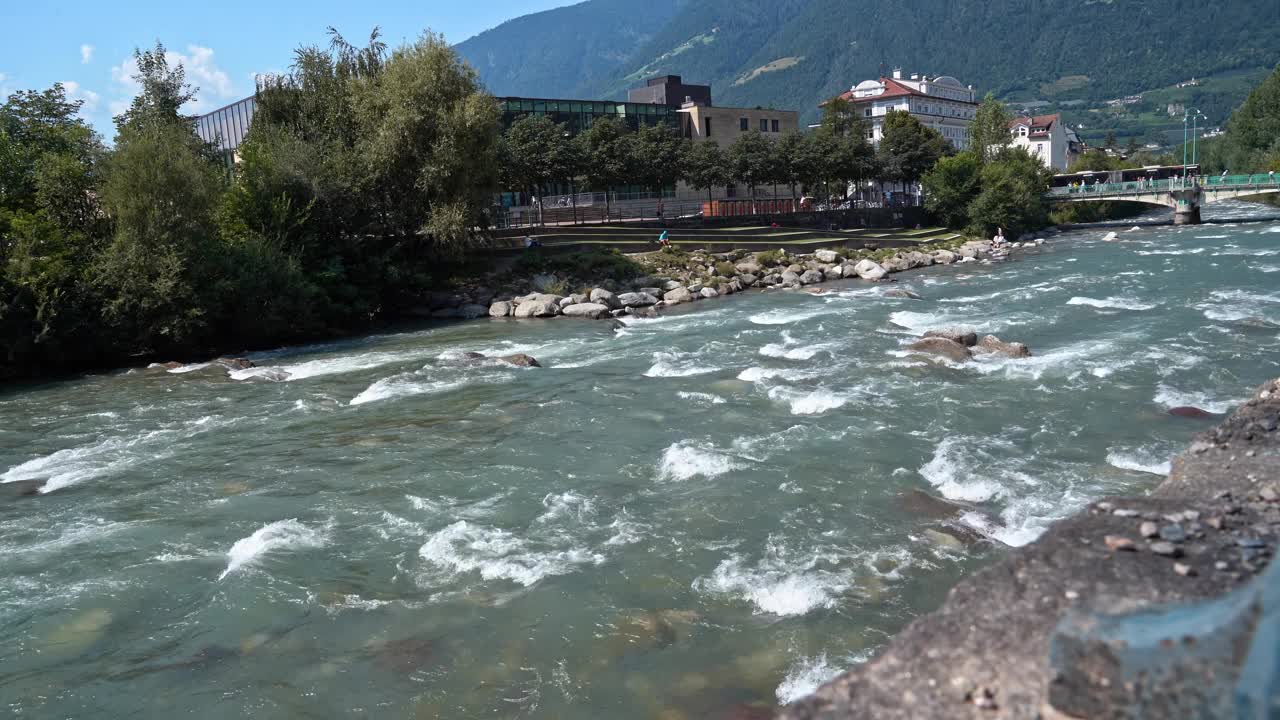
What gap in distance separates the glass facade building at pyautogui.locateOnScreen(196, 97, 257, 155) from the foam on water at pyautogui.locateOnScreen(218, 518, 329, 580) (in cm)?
5616

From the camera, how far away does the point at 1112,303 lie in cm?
3344

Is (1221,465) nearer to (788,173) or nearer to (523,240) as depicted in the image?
(523,240)

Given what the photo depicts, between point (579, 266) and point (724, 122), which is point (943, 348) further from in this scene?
point (724, 122)

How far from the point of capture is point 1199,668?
4449 millimetres

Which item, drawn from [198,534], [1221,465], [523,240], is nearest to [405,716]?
[198,534]

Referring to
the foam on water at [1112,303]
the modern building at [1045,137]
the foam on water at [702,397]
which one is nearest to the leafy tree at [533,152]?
the foam on water at [1112,303]

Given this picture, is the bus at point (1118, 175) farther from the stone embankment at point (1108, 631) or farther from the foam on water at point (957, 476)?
the stone embankment at point (1108, 631)

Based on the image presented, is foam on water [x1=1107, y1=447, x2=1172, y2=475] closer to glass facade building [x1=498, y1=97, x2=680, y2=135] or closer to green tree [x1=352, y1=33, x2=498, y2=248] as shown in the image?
green tree [x1=352, y1=33, x2=498, y2=248]

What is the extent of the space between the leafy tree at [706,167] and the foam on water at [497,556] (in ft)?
194

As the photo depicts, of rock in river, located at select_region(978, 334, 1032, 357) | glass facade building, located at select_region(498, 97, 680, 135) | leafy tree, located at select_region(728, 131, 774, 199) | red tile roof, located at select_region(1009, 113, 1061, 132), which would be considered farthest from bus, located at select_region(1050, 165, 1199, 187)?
rock in river, located at select_region(978, 334, 1032, 357)

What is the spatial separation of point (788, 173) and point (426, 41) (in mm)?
40034

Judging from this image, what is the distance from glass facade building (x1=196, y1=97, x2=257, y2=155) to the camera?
6321 cm

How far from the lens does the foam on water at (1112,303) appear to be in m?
32.1

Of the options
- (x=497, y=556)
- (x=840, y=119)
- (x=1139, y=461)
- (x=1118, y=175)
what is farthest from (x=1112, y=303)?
(x=1118, y=175)
